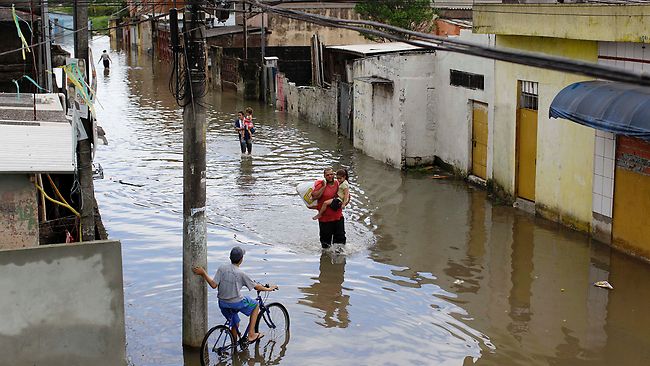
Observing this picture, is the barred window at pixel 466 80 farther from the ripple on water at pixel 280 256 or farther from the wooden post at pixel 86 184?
the wooden post at pixel 86 184

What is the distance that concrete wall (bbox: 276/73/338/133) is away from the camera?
95.9 feet

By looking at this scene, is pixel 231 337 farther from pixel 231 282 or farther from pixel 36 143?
pixel 36 143

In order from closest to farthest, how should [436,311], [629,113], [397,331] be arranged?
[397,331], [436,311], [629,113]

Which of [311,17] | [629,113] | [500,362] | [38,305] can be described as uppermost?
[311,17]

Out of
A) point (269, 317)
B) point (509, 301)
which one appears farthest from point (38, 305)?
point (509, 301)

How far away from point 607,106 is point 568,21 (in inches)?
100

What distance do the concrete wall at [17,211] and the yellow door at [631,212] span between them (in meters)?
9.30

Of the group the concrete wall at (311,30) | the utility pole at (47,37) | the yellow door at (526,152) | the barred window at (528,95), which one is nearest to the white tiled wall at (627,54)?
the barred window at (528,95)

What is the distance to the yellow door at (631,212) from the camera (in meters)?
14.3

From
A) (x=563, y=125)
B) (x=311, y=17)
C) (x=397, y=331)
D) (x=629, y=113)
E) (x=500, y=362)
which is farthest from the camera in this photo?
(x=563, y=125)

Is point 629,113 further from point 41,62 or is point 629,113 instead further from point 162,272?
point 41,62

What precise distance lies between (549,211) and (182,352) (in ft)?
28.9

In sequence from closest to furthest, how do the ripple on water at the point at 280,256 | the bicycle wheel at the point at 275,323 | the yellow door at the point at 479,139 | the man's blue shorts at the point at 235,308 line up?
the man's blue shorts at the point at 235,308, the bicycle wheel at the point at 275,323, the ripple on water at the point at 280,256, the yellow door at the point at 479,139

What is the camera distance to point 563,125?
16641 mm
